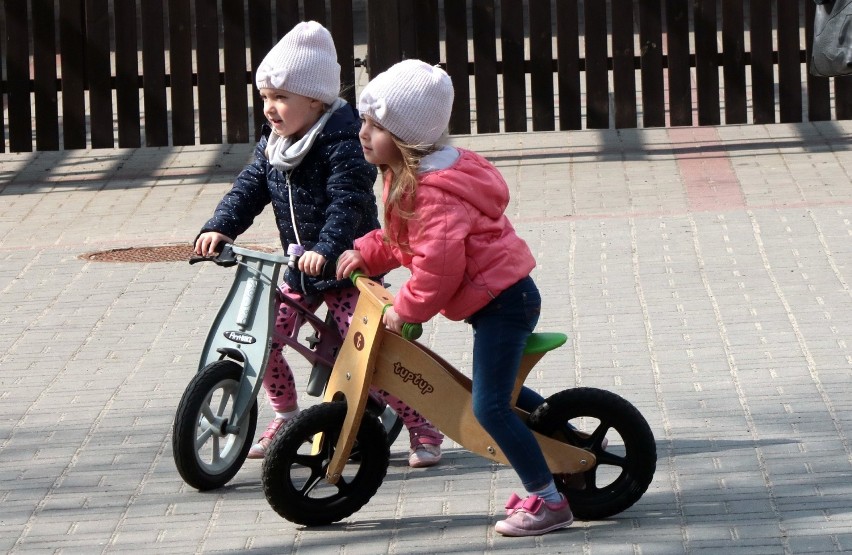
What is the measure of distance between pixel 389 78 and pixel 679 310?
3.19 metres

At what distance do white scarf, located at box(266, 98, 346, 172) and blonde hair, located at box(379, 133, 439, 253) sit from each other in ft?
1.93

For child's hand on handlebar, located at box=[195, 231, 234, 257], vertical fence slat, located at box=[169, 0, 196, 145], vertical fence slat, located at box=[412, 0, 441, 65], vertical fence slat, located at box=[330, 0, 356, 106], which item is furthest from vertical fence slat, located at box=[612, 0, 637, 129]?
child's hand on handlebar, located at box=[195, 231, 234, 257]

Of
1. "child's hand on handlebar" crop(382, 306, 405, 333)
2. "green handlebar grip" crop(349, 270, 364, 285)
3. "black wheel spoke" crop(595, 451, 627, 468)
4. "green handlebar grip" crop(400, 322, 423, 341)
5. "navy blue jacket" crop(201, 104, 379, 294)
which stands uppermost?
"navy blue jacket" crop(201, 104, 379, 294)

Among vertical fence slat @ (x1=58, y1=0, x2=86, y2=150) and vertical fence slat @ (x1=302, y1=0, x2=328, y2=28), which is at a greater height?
vertical fence slat @ (x1=302, y1=0, x2=328, y2=28)

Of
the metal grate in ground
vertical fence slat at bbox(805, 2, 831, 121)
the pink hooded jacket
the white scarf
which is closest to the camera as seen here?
the pink hooded jacket

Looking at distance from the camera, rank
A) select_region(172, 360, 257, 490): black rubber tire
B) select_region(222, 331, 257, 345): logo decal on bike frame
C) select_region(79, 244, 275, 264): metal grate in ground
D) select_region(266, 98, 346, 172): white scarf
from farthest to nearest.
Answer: select_region(79, 244, 275, 264): metal grate in ground → select_region(266, 98, 346, 172): white scarf → select_region(222, 331, 257, 345): logo decal on bike frame → select_region(172, 360, 257, 490): black rubber tire

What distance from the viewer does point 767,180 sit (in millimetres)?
10055

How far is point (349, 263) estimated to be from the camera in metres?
4.41

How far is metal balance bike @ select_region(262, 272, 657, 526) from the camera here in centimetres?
439

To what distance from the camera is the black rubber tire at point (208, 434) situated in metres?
4.62

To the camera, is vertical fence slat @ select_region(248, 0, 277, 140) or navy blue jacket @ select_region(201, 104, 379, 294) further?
vertical fence slat @ select_region(248, 0, 277, 140)

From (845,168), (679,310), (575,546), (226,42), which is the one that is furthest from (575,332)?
(226,42)

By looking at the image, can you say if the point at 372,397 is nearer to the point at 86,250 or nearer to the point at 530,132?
the point at 86,250

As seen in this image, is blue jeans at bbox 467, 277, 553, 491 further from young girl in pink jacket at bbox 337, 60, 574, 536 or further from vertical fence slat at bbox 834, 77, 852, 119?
vertical fence slat at bbox 834, 77, 852, 119
